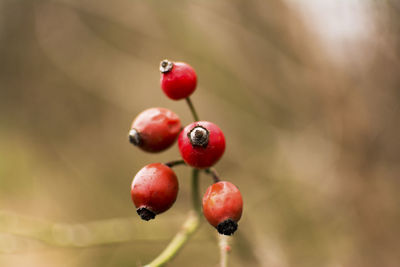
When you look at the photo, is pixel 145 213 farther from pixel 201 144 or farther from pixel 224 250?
pixel 224 250

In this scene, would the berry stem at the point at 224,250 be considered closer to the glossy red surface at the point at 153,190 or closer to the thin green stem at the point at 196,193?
the thin green stem at the point at 196,193

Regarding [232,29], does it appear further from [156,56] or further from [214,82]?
[156,56]

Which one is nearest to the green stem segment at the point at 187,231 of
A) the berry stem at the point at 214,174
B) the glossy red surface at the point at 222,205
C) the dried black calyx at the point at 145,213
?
the berry stem at the point at 214,174

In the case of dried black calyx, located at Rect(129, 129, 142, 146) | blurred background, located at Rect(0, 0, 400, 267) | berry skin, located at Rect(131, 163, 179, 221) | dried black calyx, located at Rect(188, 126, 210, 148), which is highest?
blurred background, located at Rect(0, 0, 400, 267)

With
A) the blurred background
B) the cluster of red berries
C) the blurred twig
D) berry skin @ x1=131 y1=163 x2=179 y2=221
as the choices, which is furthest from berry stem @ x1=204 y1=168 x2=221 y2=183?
the blurred twig

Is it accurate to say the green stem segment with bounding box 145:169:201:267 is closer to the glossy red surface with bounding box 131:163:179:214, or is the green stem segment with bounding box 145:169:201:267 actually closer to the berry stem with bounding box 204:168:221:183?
the berry stem with bounding box 204:168:221:183

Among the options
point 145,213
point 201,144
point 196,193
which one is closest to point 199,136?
point 201,144
